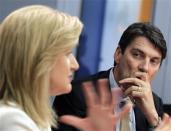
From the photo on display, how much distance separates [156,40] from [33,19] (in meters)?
0.74

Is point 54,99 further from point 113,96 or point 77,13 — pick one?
point 113,96

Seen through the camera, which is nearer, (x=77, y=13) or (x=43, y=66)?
(x=43, y=66)

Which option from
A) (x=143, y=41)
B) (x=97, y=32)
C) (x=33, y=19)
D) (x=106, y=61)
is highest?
(x=33, y=19)

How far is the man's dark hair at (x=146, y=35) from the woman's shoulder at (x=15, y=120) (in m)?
0.80

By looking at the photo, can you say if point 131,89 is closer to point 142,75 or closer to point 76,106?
point 142,75

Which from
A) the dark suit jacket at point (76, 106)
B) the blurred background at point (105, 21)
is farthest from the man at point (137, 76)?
the blurred background at point (105, 21)

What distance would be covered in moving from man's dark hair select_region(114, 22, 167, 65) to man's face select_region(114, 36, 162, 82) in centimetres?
1

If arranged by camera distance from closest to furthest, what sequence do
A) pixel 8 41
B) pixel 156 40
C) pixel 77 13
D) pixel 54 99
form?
pixel 8 41 → pixel 156 40 → pixel 54 99 → pixel 77 13

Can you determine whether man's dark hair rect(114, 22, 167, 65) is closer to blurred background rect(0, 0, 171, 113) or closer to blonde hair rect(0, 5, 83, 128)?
blurred background rect(0, 0, 171, 113)

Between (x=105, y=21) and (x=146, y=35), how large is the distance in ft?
2.03

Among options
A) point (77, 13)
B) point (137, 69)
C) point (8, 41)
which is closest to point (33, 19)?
point (8, 41)

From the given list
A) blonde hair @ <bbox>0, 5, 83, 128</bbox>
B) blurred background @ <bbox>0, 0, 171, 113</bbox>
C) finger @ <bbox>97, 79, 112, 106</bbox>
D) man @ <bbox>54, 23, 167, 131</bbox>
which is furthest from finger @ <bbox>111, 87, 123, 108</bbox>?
blurred background @ <bbox>0, 0, 171, 113</bbox>

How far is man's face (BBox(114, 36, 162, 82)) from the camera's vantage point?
1.63m

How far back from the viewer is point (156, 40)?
5.35 ft
